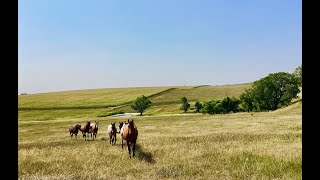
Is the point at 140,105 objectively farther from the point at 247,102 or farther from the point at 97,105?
the point at 247,102

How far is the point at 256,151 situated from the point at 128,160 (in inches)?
240

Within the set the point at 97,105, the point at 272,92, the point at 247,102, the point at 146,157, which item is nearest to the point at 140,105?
the point at 97,105

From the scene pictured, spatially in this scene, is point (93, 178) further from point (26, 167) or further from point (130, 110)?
point (130, 110)

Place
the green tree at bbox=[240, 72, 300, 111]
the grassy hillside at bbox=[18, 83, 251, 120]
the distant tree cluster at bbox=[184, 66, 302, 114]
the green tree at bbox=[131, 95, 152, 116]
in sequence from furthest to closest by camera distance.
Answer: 1. the grassy hillside at bbox=[18, 83, 251, 120]
2. the green tree at bbox=[131, 95, 152, 116]
3. the green tree at bbox=[240, 72, 300, 111]
4. the distant tree cluster at bbox=[184, 66, 302, 114]

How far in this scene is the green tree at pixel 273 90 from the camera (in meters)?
99.8

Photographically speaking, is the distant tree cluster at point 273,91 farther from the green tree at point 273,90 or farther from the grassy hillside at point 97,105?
the grassy hillside at point 97,105

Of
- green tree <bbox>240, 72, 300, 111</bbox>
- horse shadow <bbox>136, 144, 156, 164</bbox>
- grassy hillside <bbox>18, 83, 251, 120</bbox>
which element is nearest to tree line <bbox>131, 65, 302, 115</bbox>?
green tree <bbox>240, 72, 300, 111</bbox>

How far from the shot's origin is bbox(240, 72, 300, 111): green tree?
99.8 m

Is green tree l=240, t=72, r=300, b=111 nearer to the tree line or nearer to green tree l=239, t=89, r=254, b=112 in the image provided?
the tree line

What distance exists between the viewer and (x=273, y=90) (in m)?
101

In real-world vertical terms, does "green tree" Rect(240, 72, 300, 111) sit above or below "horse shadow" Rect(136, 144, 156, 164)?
above

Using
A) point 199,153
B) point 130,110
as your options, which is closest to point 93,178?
point 199,153
